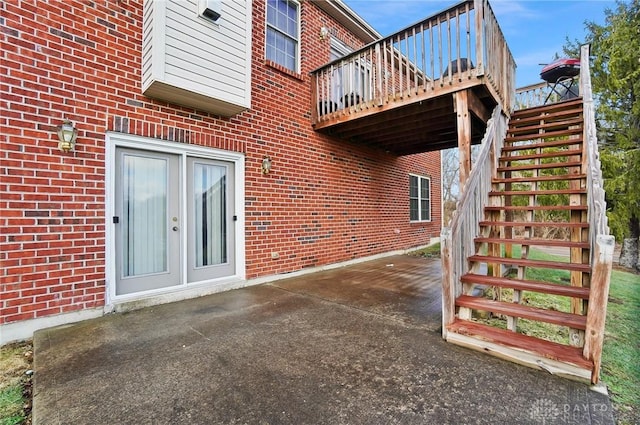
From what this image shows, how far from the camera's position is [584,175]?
11.1ft

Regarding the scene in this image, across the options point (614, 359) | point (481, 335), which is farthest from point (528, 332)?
point (481, 335)

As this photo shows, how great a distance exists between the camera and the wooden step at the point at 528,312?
2213mm

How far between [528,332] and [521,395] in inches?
51.2

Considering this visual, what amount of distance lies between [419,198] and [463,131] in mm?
6027

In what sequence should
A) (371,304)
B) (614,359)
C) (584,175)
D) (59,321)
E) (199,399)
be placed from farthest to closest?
1. (371,304)
2. (584,175)
3. (59,321)
4. (614,359)
5. (199,399)

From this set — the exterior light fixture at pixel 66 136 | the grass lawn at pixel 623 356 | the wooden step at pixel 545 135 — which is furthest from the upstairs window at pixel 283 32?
the grass lawn at pixel 623 356

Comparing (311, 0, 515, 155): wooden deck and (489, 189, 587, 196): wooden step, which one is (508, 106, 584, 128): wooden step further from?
(489, 189, 587, 196): wooden step

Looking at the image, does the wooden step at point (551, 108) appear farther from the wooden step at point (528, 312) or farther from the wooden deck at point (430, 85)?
the wooden step at point (528, 312)

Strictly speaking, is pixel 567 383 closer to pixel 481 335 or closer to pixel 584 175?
pixel 481 335

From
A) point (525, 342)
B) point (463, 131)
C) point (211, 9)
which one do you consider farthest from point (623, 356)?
point (211, 9)

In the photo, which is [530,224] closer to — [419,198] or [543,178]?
[543,178]

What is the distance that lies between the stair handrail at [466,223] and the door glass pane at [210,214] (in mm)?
3223

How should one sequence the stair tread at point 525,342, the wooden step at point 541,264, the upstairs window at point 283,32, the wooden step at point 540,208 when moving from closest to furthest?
the stair tread at point 525,342 < the wooden step at point 541,264 < the wooden step at point 540,208 < the upstairs window at point 283,32

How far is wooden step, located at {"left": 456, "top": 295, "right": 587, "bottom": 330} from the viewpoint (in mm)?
2213
